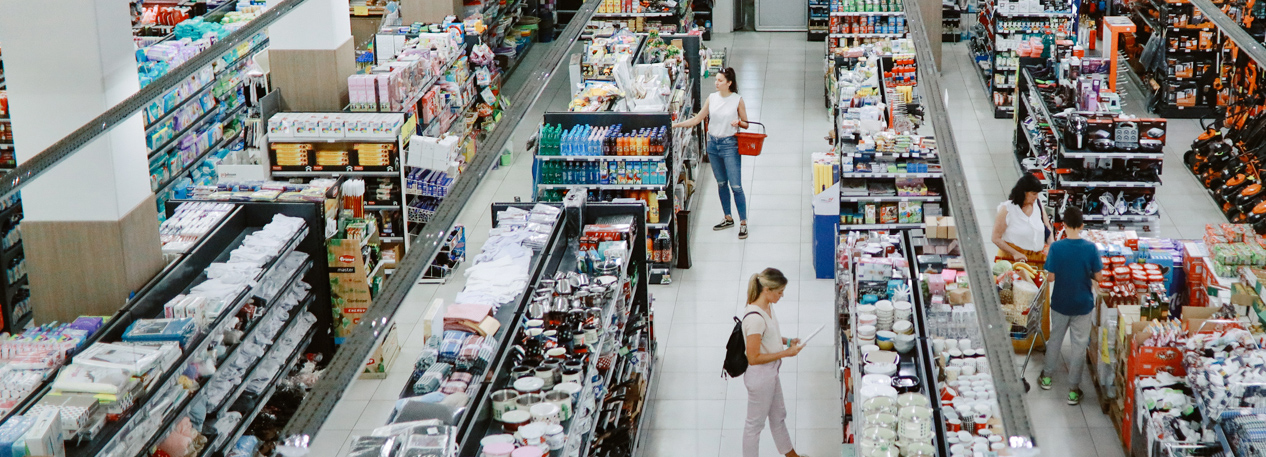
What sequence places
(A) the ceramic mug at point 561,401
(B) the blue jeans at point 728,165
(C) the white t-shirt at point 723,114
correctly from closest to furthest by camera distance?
(A) the ceramic mug at point 561,401
(C) the white t-shirt at point 723,114
(B) the blue jeans at point 728,165

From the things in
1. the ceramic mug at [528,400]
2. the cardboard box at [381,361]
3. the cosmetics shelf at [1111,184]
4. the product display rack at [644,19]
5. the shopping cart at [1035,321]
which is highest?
the product display rack at [644,19]

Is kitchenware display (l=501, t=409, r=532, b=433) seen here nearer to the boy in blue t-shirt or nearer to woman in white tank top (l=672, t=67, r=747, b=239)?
the boy in blue t-shirt

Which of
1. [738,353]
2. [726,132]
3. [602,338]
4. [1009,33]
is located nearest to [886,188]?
[726,132]

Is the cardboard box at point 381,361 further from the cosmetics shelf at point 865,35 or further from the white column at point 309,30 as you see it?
the cosmetics shelf at point 865,35

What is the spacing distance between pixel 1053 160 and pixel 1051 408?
12.3 ft

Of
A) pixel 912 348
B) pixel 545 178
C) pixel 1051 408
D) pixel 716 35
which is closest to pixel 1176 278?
pixel 1051 408

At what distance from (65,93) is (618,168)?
4238mm

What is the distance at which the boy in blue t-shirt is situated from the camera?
25.0 feet

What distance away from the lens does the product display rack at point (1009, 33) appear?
48.6ft

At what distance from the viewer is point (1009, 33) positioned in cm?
1515

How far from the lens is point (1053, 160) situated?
10977 mm

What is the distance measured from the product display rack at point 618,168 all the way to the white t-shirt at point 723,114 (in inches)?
30.2

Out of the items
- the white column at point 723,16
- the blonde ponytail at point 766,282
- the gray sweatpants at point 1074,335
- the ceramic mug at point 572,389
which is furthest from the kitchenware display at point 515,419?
the white column at point 723,16

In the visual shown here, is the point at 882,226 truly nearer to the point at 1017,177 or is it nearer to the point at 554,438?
the point at 1017,177
